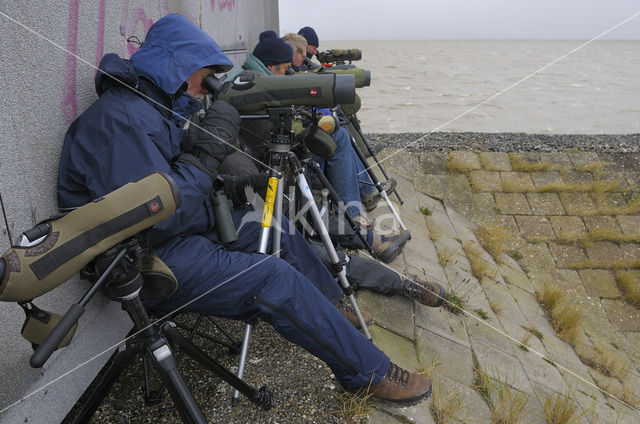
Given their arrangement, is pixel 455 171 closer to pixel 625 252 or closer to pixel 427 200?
pixel 427 200

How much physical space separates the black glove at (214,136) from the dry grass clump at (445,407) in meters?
1.54

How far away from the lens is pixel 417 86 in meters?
21.4

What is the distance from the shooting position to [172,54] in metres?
1.91

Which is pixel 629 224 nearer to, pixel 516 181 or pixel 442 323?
pixel 516 181

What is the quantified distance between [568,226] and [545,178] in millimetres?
797

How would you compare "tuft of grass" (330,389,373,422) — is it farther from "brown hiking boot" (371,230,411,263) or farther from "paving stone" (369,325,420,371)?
"brown hiking boot" (371,230,411,263)

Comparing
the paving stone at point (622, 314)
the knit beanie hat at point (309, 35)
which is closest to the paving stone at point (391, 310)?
the paving stone at point (622, 314)

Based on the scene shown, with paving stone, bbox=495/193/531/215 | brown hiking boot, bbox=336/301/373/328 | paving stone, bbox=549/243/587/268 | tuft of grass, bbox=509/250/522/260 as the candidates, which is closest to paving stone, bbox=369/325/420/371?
brown hiking boot, bbox=336/301/373/328

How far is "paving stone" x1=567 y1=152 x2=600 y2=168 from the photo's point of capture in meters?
5.91

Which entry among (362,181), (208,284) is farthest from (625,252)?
(208,284)

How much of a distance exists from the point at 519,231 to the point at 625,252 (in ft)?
4.04

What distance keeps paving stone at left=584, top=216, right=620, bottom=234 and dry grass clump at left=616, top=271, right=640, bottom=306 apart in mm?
628

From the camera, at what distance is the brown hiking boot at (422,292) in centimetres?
288

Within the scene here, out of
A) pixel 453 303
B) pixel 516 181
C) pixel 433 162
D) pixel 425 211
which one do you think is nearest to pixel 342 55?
pixel 433 162
